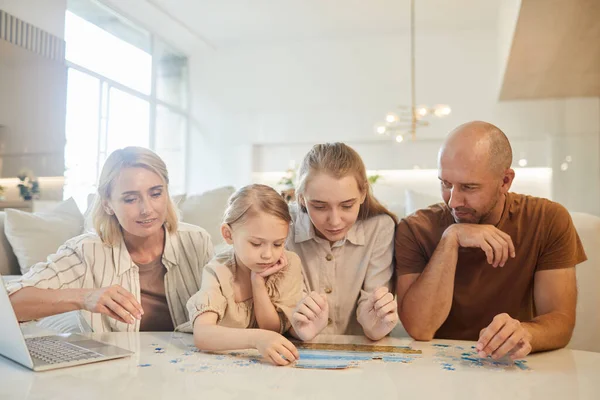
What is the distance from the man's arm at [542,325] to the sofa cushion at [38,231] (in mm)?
1402

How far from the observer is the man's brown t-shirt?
5.49 feet

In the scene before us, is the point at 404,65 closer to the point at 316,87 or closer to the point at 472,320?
the point at 316,87

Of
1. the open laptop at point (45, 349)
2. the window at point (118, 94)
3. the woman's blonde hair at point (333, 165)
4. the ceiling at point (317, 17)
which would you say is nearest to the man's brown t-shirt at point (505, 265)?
the woman's blonde hair at point (333, 165)

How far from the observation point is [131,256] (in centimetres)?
181

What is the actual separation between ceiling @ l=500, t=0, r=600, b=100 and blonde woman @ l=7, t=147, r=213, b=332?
10.2 ft

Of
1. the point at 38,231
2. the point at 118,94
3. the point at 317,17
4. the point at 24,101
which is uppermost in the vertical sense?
the point at 317,17

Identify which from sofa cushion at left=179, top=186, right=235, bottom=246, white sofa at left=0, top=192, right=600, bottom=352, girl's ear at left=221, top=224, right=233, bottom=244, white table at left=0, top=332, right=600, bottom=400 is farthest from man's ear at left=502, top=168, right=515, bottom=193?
sofa cushion at left=179, top=186, right=235, bottom=246

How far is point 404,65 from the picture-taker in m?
7.73

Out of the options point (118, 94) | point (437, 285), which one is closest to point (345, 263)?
point (437, 285)

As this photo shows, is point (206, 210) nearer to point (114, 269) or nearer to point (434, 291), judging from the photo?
point (114, 269)

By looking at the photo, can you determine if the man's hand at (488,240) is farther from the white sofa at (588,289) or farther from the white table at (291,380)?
the white sofa at (588,289)

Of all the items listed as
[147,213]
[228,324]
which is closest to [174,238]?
[147,213]

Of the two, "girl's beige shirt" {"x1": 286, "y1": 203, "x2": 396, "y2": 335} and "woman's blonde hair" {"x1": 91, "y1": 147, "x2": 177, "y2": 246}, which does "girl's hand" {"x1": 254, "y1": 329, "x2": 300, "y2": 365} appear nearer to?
"girl's beige shirt" {"x1": 286, "y1": 203, "x2": 396, "y2": 335}

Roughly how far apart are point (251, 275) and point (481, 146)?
2.54 ft
